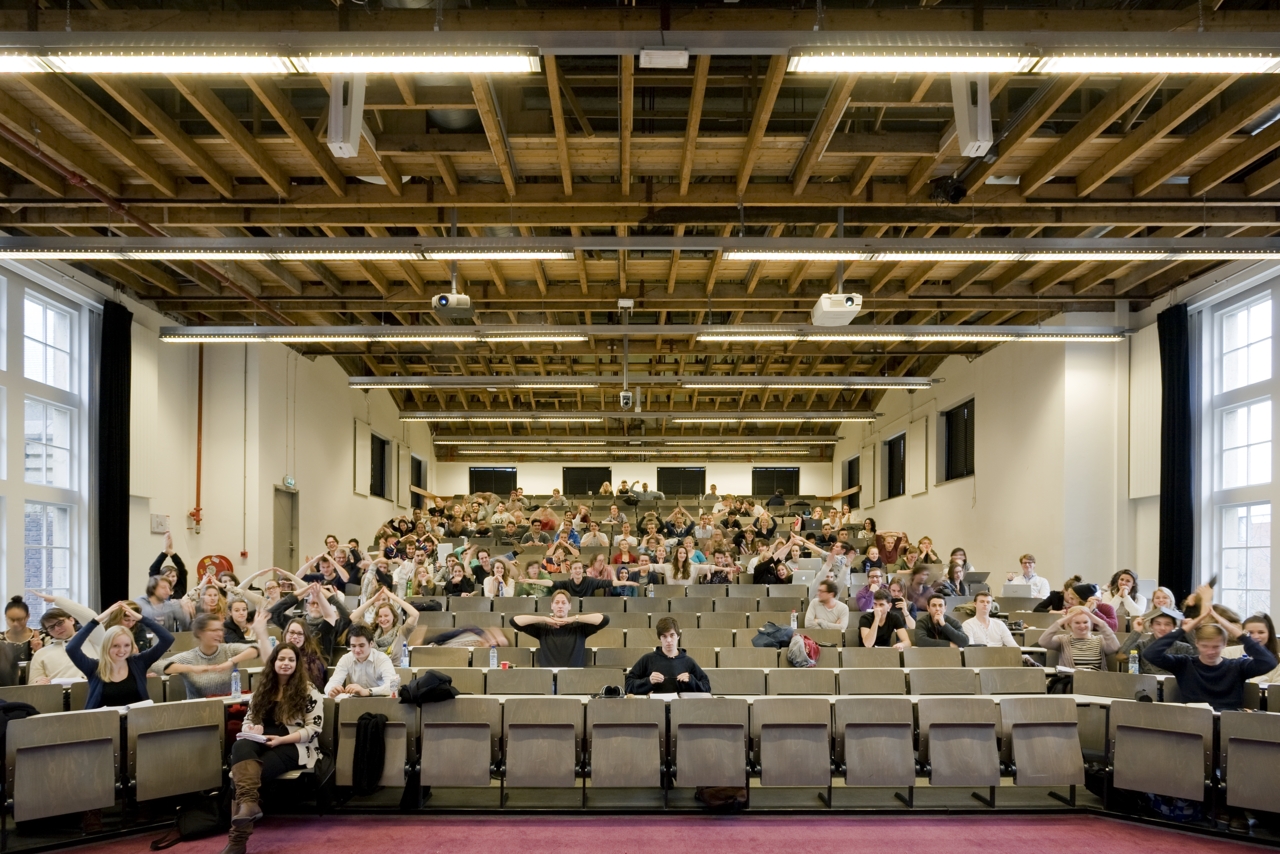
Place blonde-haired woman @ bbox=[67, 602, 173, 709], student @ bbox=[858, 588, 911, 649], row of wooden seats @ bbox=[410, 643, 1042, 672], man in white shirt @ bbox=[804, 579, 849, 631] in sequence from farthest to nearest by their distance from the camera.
Answer: man in white shirt @ bbox=[804, 579, 849, 631]
student @ bbox=[858, 588, 911, 649]
row of wooden seats @ bbox=[410, 643, 1042, 672]
blonde-haired woman @ bbox=[67, 602, 173, 709]

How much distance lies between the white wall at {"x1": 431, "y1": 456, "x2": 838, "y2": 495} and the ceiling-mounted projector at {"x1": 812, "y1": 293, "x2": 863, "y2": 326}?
19.9 metres

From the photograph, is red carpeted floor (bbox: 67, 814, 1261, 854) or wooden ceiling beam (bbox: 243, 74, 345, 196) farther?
wooden ceiling beam (bbox: 243, 74, 345, 196)

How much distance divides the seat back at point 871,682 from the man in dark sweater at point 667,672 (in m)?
1.13

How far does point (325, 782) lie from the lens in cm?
582

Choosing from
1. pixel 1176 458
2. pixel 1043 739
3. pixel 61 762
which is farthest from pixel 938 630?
pixel 61 762

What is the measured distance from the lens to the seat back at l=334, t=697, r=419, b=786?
582cm

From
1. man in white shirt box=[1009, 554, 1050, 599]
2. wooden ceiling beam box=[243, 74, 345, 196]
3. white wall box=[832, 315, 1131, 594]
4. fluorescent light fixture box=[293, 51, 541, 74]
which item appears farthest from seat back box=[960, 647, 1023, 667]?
wooden ceiling beam box=[243, 74, 345, 196]

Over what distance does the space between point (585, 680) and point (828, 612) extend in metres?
2.96

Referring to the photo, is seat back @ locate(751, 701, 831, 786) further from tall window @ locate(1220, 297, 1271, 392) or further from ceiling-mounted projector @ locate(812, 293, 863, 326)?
tall window @ locate(1220, 297, 1271, 392)

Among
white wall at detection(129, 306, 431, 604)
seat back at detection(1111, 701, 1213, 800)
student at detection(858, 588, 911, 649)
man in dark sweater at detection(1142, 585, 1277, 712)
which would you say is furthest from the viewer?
white wall at detection(129, 306, 431, 604)

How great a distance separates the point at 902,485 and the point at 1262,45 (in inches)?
664

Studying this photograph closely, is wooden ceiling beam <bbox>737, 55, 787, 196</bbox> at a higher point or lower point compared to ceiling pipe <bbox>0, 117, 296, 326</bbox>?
higher

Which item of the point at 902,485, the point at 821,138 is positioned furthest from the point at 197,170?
the point at 902,485

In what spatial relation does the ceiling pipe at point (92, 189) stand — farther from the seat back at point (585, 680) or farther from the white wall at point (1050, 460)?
the white wall at point (1050, 460)
